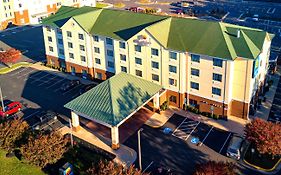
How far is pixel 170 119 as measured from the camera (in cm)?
6625

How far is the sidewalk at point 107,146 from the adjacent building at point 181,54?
15.8 metres

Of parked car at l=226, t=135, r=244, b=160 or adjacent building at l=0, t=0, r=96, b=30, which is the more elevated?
adjacent building at l=0, t=0, r=96, b=30

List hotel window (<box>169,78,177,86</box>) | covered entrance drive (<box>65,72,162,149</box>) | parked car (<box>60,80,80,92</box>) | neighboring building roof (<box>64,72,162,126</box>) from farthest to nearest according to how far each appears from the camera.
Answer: parked car (<box>60,80,80,92</box>)
hotel window (<box>169,78,177,86</box>)
neighboring building roof (<box>64,72,162,126</box>)
covered entrance drive (<box>65,72,162,149</box>)

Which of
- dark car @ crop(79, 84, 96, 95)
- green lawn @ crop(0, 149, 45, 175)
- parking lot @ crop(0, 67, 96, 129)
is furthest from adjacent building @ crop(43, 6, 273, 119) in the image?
green lawn @ crop(0, 149, 45, 175)

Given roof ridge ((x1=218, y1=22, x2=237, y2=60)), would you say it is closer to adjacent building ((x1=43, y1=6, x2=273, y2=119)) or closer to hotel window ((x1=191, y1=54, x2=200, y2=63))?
adjacent building ((x1=43, y1=6, x2=273, y2=119))

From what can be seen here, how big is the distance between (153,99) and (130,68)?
9.87 meters

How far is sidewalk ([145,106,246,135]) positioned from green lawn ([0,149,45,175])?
2170 cm

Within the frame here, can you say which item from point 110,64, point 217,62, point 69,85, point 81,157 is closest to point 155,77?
point 110,64

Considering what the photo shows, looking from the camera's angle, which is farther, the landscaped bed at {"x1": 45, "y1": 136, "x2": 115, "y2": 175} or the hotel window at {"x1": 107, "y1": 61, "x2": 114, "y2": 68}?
the hotel window at {"x1": 107, "y1": 61, "x2": 114, "y2": 68}

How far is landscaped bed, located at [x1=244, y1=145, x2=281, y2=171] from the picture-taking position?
53.3m

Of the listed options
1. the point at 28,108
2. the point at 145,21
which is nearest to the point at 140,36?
the point at 145,21

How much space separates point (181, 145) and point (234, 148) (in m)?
8.66

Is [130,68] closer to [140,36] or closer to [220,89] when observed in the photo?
[140,36]

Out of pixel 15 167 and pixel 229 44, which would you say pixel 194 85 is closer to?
pixel 229 44
